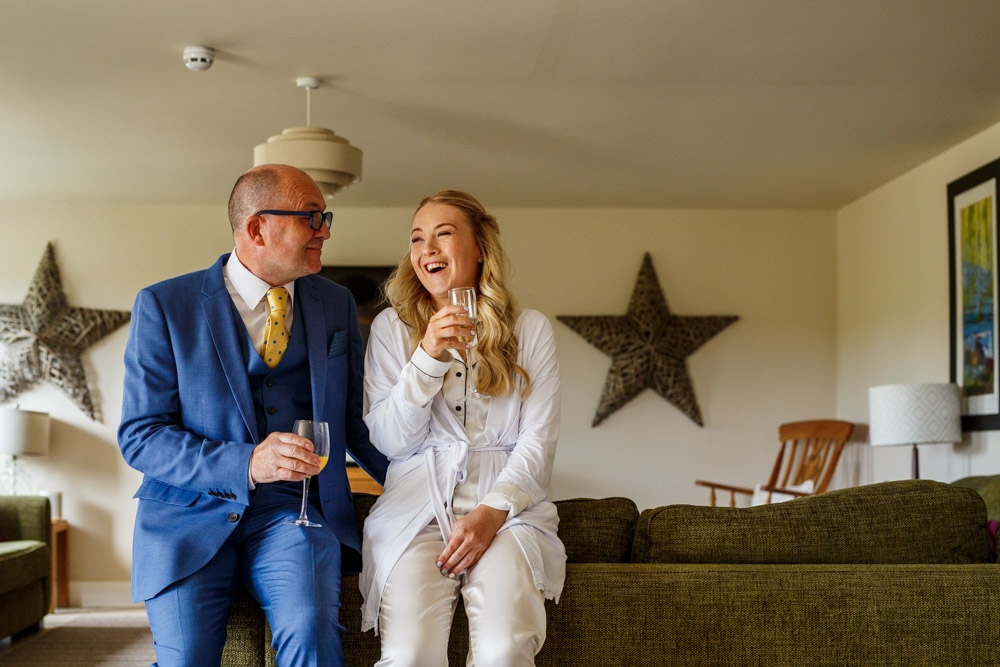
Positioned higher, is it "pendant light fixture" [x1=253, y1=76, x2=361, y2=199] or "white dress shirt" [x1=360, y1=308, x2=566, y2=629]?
"pendant light fixture" [x1=253, y1=76, x2=361, y2=199]

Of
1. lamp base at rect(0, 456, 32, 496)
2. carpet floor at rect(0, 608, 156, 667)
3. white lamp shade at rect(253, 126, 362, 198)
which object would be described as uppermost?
white lamp shade at rect(253, 126, 362, 198)

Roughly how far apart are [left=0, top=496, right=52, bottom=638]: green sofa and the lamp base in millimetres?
988

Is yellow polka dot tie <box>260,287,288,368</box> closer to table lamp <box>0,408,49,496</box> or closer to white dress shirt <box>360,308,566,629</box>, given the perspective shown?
white dress shirt <box>360,308,566,629</box>

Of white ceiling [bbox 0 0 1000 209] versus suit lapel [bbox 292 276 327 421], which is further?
white ceiling [bbox 0 0 1000 209]

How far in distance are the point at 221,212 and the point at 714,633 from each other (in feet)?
17.5

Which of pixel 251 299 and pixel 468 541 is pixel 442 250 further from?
pixel 468 541

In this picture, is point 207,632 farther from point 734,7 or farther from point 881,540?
point 734,7

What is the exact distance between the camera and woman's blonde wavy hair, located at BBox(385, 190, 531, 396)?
210cm

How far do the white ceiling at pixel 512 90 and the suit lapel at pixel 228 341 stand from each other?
5.13 ft

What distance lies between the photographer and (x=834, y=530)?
1819 mm

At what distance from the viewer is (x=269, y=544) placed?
1.84m

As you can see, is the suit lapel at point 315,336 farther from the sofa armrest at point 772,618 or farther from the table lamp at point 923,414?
the table lamp at point 923,414

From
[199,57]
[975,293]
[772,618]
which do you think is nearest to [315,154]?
[199,57]

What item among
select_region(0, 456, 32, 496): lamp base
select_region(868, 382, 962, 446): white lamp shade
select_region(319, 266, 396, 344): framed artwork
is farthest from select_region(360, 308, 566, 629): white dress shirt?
select_region(0, 456, 32, 496): lamp base
